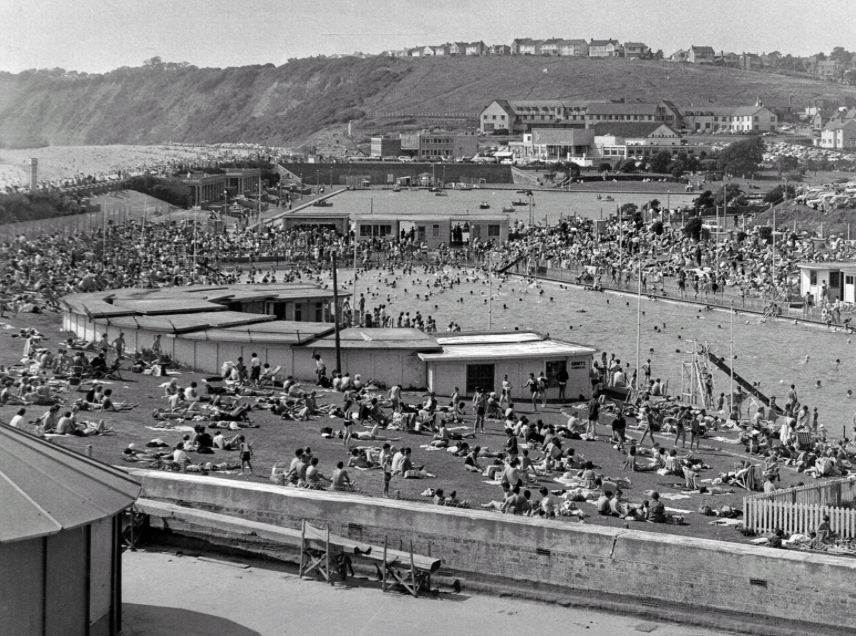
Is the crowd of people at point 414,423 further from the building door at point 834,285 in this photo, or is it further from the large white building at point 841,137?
the large white building at point 841,137

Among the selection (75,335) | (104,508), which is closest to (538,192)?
(75,335)

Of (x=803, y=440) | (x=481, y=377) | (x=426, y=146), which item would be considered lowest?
(x=803, y=440)

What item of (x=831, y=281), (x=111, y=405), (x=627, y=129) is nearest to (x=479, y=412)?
(x=111, y=405)

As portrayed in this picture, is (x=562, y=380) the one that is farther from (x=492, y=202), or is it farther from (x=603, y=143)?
(x=603, y=143)

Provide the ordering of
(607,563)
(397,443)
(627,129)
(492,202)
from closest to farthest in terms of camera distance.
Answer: (607,563) → (397,443) → (492,202) → (627,129)

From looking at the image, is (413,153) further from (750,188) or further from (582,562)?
(582,562)

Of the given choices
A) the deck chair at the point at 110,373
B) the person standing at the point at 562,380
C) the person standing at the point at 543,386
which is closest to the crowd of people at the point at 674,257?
the person standing at the point at 562,380

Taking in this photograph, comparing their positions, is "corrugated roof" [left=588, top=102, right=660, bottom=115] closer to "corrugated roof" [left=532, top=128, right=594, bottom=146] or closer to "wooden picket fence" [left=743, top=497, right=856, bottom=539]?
"corrugated roof" [left=532, top=128, right=594, bottom=146]
